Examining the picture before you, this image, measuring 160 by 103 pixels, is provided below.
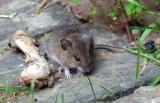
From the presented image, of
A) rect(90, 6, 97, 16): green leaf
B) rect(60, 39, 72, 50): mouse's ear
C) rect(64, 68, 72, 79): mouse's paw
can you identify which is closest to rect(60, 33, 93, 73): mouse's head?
rect(60, 39, 72, 50): mouse's ear

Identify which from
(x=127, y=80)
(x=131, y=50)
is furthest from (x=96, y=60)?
(x=127, y=80)

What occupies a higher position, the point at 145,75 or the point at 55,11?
the point at 55,11

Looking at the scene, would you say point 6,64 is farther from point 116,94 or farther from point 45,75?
point 116,94

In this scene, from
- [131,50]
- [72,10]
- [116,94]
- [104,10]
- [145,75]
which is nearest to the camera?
[116,94]

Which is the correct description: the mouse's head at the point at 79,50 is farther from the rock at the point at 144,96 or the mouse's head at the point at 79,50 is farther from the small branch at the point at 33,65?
the rock at the point at 144,96

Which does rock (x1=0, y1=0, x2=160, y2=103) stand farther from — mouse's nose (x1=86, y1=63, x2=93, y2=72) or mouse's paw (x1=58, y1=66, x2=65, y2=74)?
mouse's paw (x1=58, y1=66, x2=65, y2=74)

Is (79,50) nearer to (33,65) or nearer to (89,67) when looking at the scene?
(89,67)

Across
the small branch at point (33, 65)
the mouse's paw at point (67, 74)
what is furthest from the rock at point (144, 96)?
the mouse's paw at point (67, 74)

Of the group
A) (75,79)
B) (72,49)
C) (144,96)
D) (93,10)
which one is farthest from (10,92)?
(93,10)
